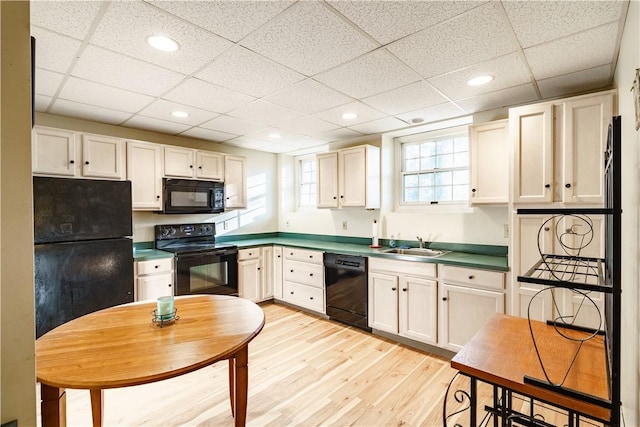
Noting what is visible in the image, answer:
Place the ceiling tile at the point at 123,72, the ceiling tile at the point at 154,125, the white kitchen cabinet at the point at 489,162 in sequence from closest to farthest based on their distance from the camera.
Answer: the ceiling tile at the point at 123,72 → the white kitchen cabinet at the point at 489,162 → the ceiling tile at the point at 154,125

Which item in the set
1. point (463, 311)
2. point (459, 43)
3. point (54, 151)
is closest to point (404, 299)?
point (463, 311)

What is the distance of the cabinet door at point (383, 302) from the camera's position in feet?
10.3

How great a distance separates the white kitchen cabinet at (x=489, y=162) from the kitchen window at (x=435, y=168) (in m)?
0.53

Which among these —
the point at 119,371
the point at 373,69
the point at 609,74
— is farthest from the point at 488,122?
the point at 119,371

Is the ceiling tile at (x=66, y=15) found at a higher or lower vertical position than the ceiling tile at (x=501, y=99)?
higher

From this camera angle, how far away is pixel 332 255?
3654mm

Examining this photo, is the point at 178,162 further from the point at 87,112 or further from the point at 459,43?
the point at 459,43

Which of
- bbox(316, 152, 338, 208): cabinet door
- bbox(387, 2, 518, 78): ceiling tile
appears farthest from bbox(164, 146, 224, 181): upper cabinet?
bbox(387, 2, 518, 78): ceiling tile

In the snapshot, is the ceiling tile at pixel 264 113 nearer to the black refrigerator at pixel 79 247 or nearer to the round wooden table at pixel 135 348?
the black refrigerator at pixel 79 247

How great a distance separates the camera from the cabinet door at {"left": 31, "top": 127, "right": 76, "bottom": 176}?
2.72 m

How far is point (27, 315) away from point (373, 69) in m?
2.16

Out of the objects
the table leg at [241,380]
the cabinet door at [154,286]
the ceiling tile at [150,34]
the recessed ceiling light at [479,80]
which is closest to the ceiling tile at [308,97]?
the ceiling tile at [150,34]

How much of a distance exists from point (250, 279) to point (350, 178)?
1909 mm

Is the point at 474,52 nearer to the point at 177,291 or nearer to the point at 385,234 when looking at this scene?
the point at 385,234
